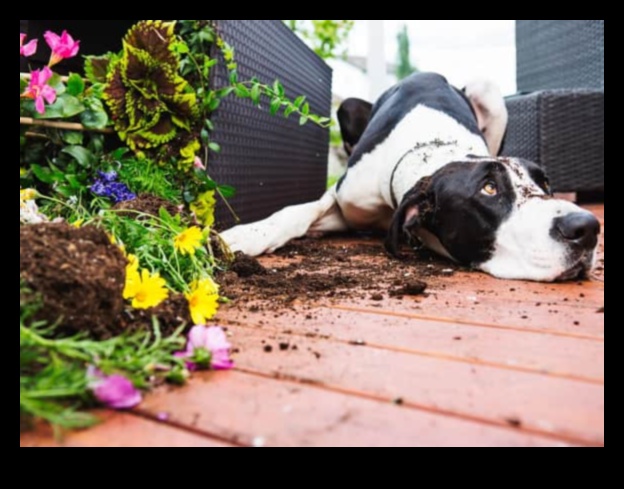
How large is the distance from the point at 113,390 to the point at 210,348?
0.20 m

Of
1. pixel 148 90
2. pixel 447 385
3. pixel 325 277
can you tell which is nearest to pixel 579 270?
pixel 325 277

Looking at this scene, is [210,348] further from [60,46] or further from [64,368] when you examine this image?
[60,46]

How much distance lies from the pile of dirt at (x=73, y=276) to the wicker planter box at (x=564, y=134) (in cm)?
390

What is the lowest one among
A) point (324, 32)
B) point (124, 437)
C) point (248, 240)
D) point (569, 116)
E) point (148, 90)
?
point (124, 437)

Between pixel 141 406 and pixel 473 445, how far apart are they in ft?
1.50

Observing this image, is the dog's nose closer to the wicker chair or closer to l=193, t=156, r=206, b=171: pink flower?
l=193, t=156, r=206, b=171: pink flower

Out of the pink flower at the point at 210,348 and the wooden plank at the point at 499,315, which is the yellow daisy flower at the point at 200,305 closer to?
the pink flower at the point at 210,348

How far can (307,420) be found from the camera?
724 mm

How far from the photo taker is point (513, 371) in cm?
88

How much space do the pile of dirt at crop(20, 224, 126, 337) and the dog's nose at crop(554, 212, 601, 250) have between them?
4.22ft

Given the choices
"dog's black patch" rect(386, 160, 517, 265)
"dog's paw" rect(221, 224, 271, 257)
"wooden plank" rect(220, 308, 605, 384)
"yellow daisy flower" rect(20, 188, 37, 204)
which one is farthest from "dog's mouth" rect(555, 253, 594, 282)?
"yellow daisy flower" rect(20, 188, 37, 204)

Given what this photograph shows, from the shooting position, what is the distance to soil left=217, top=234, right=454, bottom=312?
1.43 metres

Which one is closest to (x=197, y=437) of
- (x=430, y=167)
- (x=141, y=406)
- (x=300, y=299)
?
(x=141, y=406)
